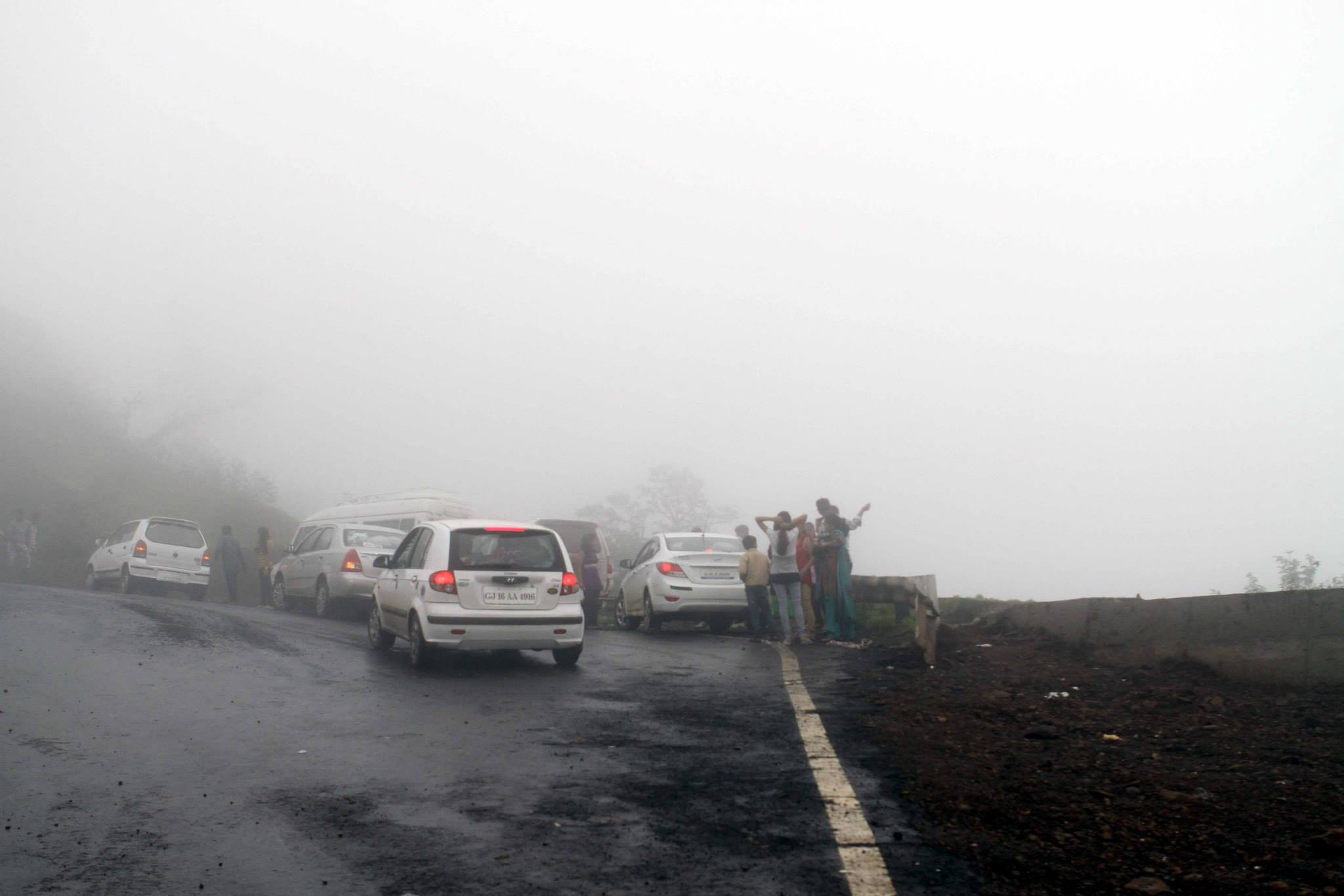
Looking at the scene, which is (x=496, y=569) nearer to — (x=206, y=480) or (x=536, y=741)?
(x=536, y=741)

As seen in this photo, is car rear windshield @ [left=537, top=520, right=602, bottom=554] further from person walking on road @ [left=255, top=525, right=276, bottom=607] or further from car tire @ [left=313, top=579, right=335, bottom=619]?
person walking on road @ [left=255, top=525, right=276, bottom=607]

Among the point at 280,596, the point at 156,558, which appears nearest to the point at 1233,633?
the point at 280,596

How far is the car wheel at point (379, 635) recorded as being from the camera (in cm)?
1292

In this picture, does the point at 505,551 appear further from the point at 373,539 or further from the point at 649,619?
the point at 373,539

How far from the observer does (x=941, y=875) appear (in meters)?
4.36

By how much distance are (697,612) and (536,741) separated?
361 inches

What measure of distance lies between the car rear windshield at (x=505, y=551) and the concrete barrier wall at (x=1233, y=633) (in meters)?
5.33

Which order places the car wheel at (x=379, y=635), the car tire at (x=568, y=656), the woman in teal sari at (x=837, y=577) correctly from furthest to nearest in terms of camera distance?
the woman in teal sari at (x=837, y=577) < the car wheel at (x=379, y=635) < the car tire at (x=568, y=656)

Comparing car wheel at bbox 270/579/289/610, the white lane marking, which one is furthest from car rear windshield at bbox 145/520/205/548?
the white lane marking

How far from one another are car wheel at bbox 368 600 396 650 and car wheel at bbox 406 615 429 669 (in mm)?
1176

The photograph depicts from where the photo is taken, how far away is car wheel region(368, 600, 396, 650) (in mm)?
12922

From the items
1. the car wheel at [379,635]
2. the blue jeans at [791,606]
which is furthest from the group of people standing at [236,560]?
the blue jeans at [791,606]

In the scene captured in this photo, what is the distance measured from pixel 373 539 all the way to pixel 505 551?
7747 mm

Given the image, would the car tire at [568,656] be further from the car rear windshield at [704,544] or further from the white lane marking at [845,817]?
the car rear windshield at [704,544]
